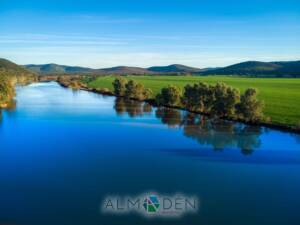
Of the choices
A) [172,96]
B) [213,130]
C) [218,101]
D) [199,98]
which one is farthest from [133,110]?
[213,130]

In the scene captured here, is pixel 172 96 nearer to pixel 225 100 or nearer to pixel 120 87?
pixel 225 100

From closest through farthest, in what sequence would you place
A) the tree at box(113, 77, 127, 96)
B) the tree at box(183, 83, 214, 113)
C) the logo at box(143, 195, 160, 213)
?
1. the logo at box(143, 195, 160, 213)
2. the tree at box(183, 83, 214, 113)
3. the tree at box(113, 77, 127, 96)

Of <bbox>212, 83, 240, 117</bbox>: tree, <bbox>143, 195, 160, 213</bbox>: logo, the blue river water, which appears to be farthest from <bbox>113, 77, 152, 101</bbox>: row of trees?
<bbox>143, 195, 160, 213</bbox>: logo

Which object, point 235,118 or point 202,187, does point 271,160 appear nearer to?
point 202,187

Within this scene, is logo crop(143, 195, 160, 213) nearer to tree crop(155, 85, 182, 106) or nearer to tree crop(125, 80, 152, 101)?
tree crop(155, 85, 182, 106)

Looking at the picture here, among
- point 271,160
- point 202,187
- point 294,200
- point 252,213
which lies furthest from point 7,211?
point 271,160

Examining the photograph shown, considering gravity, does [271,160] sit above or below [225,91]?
below
